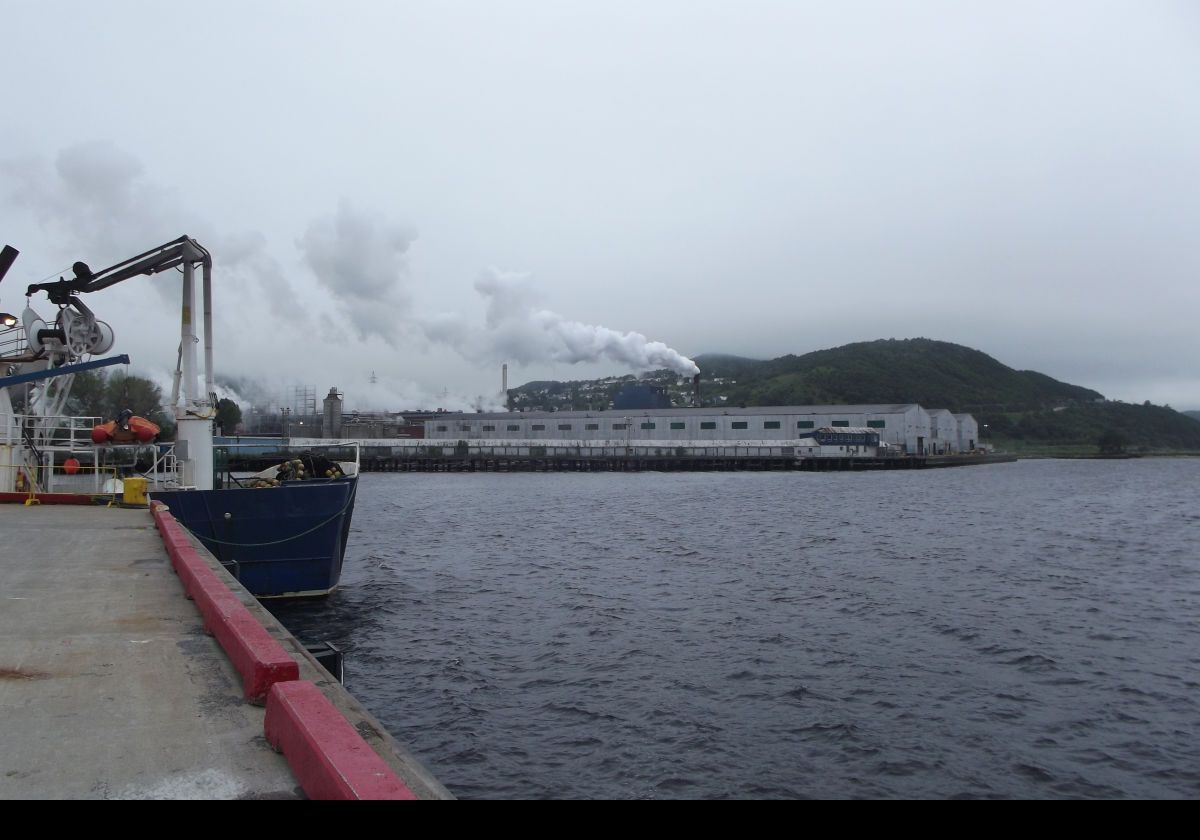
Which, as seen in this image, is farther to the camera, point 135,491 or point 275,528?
point 135,491

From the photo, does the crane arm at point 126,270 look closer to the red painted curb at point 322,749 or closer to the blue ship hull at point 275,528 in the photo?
the blue ship hull at point 275,528

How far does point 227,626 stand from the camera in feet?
28.0

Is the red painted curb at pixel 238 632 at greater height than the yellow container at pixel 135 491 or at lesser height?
lesser

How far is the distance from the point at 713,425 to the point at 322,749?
117 metres

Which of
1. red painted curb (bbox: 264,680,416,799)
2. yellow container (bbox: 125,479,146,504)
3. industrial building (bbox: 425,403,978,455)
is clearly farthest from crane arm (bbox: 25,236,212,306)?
industrial building (bbox: 425,403,978,455)

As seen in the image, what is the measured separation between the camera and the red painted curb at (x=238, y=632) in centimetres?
692

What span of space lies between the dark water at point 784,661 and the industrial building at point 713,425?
3234 inches

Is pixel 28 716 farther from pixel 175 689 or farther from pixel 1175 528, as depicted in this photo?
pixel 1175 528

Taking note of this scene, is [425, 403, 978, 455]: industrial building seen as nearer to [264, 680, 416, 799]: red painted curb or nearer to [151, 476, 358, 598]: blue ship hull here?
[151, 476, 358, 598]: blue ship hull

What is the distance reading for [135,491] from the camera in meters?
23.1

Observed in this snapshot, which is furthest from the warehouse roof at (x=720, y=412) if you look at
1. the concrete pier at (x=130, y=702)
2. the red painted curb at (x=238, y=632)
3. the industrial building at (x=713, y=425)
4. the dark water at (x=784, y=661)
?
the concrete pier at (x=130, y=702)

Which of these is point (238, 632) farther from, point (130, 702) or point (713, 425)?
point (713, 425)

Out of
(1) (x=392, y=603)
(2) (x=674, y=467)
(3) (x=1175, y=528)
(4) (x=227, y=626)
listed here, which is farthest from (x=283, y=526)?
(2) (x=674, y=467)

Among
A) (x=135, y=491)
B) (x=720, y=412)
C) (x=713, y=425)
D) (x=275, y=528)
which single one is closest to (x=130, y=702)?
(x=275, y=528)
